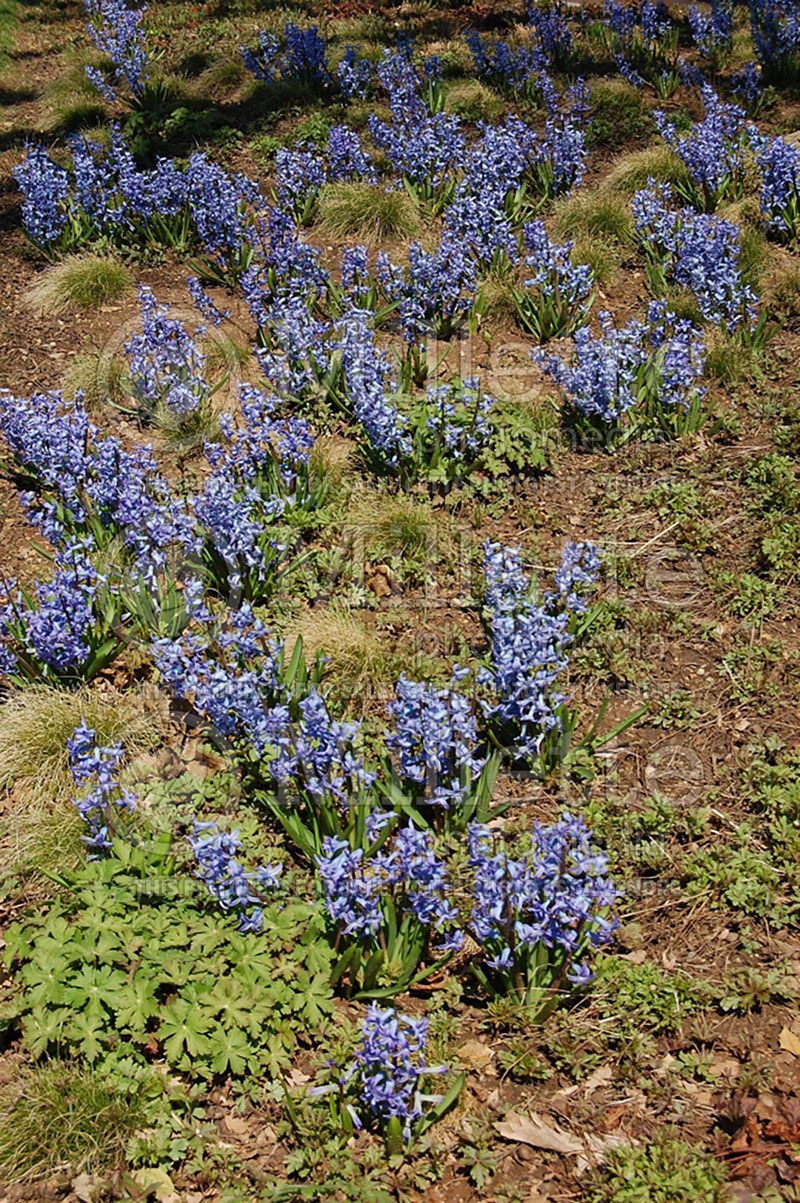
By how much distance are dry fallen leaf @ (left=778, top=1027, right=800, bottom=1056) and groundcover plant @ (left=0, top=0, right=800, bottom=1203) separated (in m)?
0.01

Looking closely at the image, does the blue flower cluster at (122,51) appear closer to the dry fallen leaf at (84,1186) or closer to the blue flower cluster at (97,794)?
the blue flower cluster at (97,794)

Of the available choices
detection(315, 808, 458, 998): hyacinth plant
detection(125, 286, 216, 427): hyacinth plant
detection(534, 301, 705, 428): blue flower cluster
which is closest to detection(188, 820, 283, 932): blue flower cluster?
detection(315, 808, 458, 998): hyacinth plant

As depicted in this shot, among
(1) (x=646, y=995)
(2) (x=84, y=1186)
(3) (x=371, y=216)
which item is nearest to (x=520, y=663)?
(1) (x=646, y=995)

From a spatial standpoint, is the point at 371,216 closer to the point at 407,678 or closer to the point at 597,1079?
the point at 407,678

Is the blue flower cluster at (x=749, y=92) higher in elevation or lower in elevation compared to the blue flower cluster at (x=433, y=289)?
higher

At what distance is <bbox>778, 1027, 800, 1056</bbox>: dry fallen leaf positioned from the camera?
3191 millimetres

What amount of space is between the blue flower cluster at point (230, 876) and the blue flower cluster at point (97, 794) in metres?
0.40

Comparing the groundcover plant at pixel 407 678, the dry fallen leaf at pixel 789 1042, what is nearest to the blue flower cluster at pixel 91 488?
the groundcover plant at pixel 407 678

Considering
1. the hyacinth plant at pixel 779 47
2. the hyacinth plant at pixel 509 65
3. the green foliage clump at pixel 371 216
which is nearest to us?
the green foliage clump at pixel 371 216

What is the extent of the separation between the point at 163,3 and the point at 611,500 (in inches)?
491

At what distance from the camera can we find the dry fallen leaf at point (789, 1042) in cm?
319

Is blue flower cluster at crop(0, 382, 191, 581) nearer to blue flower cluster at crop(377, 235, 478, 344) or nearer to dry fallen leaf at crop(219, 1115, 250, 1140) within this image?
blue flower cluster at crop(377, 235, 478, 344)

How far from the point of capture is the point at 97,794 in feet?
12.3

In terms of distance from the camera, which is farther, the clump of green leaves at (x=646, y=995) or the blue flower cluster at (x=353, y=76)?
the blue flower cluster at (x=353, y=76)
